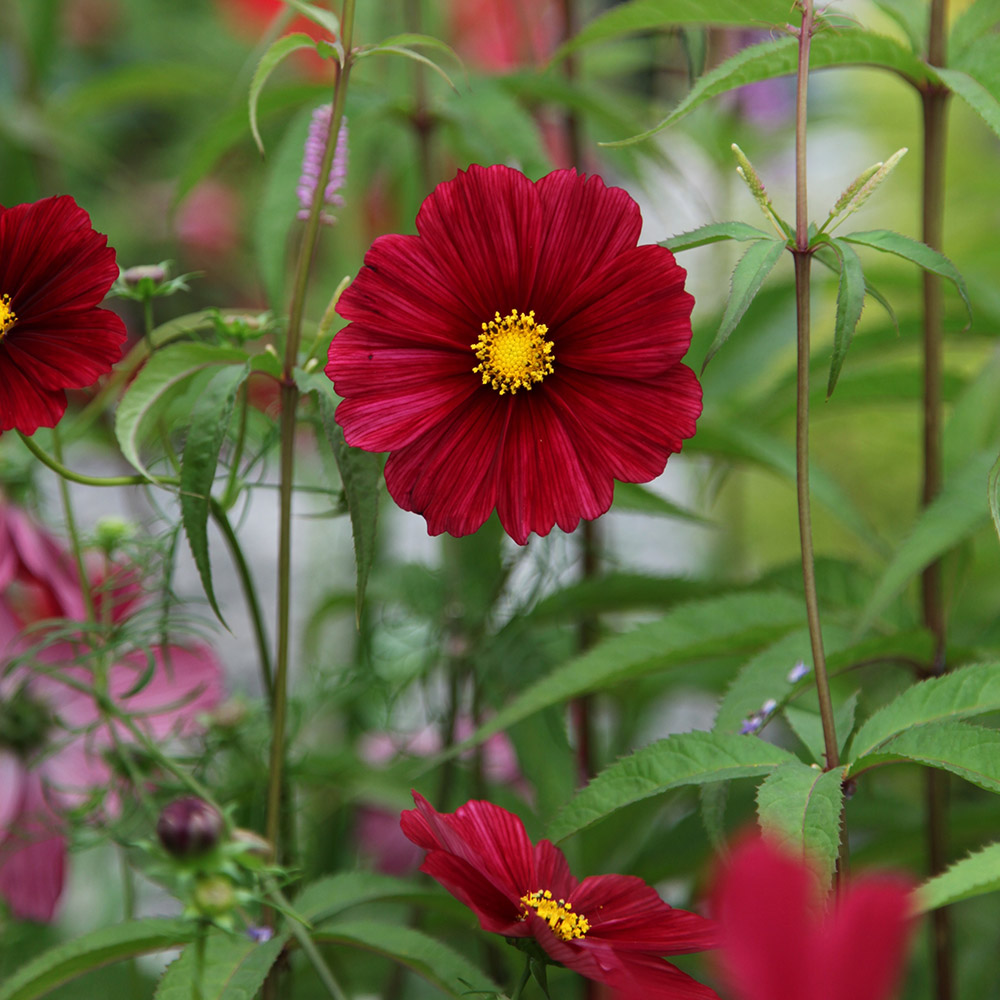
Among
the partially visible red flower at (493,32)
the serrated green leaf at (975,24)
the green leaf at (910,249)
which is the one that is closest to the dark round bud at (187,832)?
the green leaf at (910,249)

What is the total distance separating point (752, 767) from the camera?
0.33 m

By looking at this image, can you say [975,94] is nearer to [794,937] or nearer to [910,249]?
[910,249]

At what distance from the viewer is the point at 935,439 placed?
487 millimetres

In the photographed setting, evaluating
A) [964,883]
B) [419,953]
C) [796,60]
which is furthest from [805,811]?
[796,60]

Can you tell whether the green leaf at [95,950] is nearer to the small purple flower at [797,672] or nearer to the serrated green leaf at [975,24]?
the small purple flower at [797,672]

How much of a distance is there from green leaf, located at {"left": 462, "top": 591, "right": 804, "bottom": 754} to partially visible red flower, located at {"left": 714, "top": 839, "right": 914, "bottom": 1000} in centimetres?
24

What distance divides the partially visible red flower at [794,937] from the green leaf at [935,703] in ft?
0.57

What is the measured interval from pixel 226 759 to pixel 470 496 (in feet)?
1.03

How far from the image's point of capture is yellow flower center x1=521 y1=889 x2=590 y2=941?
0.98 ft

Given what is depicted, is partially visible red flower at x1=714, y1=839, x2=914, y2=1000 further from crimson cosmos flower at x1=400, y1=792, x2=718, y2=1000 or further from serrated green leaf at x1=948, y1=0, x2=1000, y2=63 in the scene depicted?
serrated green leaf at x1=948, y1=0, x2=1000, y2=63

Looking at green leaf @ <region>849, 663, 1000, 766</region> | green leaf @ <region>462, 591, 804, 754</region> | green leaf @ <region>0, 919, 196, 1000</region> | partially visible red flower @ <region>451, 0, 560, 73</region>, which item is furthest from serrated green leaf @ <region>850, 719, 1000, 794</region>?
partially visible red flower @ <region>451, 0, 560, 73</region>

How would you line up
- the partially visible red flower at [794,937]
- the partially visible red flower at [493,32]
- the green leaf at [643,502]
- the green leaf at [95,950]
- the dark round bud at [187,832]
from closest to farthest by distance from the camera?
the partially visible red flower at [794,937] < the dark round bud at [187,832] < the green leaf at [95,950] < the green leaf at [643,502] < the partially visible red flower at [493,32]

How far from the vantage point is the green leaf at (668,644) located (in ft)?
1.35

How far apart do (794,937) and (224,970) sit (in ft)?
0.79
